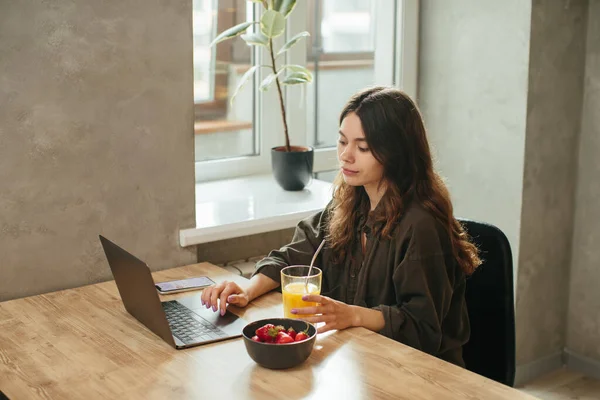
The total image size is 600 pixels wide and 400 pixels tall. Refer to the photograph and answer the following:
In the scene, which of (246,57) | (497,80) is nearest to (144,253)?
(246,57)

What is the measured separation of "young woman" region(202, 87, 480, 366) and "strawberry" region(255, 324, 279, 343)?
20 centimetres

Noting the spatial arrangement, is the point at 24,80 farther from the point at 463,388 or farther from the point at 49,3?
the point at 463,388

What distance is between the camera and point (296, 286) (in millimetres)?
1800

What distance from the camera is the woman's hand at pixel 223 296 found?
189cm

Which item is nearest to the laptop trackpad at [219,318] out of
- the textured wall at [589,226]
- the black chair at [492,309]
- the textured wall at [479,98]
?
the black chair at [492,309]

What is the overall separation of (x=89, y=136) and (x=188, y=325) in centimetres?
61

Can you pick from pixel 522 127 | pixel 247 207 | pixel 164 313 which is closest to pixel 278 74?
pixel 247 207

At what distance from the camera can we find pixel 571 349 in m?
3.17

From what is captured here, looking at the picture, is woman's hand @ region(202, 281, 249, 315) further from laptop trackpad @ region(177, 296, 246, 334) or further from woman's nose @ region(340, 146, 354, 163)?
→ woman's nose @ region(340, 146, 354, 163)

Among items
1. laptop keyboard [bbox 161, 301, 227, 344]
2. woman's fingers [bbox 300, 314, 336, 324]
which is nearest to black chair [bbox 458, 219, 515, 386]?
woman's fingers [bbox 300, 314, 336, 324]

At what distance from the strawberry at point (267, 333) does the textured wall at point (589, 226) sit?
1.79m

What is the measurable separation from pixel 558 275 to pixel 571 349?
0.32 m

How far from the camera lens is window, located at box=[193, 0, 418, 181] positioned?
2861 millimetres

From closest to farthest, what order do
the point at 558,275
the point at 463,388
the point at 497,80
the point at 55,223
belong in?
the point at 463,388 → the point at 55,223 → the point at 497,80 → the point at 558,275
